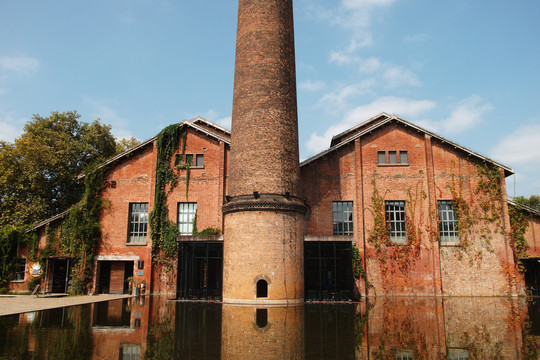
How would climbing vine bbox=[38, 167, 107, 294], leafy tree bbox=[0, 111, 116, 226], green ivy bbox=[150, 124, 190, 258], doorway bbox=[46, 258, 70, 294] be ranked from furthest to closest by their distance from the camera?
1. leafy tree bbox=[0, 111, 116, 226]
2. doorway bbox=[46, 258, 70, 294]
3. climbing vine bbox=[38, 167, 107, 294]
4. green ivy bbox=[150, 124, 190, 258]

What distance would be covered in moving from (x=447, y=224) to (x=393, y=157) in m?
4.78

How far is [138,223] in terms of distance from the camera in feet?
78.9

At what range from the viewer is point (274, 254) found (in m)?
16.9

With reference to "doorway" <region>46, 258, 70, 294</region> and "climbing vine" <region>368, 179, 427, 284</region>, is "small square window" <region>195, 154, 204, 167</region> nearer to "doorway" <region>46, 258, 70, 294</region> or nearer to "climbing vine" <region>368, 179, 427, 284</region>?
"doorway" <region>46, 258, 70, 294</region>

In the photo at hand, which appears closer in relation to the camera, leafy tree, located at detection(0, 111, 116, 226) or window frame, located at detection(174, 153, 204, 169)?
window frame, located at detection(174, 153, 204, 169)

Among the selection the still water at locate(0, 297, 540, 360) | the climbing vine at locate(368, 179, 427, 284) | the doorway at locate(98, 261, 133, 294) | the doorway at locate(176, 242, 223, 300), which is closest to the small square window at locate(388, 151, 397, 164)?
the climbing vine at locate(368, 179, 427, 284)

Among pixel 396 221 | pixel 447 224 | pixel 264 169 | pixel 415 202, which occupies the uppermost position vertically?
pixel 264 169

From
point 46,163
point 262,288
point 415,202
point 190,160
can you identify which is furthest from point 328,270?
point 46,163

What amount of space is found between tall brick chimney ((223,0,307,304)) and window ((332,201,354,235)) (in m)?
4.96

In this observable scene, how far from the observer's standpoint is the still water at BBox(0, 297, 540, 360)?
799 cm

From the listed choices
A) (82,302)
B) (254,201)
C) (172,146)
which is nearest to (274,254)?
(254,201)

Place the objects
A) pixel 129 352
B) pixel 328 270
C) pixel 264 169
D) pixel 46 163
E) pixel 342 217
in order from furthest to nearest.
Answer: pixel 46 163 → pixel 342 217 → pixel 328 270 → pixel 264 169 → pixel 129 352

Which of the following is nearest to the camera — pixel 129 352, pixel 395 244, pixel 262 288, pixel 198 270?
pixel 129 352

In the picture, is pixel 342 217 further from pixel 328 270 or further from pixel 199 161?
pixel 199 161
